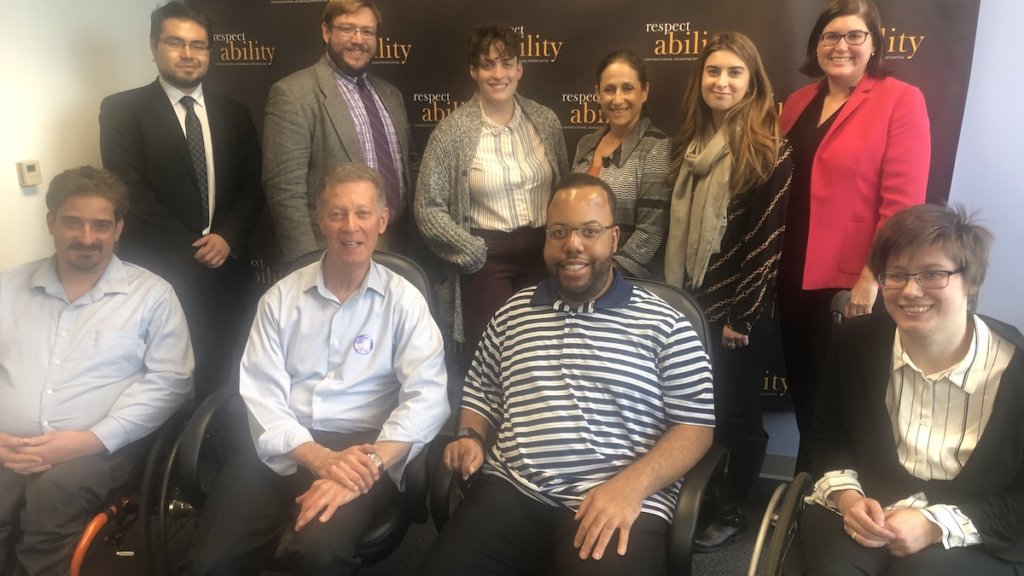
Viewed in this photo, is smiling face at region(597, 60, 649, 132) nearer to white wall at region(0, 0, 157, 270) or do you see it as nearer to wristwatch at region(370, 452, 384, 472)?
wristwatch at region(370, 452, 384, 472)

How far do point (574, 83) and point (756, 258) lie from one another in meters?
1.35

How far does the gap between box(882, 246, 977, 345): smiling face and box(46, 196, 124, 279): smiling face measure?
2228mm

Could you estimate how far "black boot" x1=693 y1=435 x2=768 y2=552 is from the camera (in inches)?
101

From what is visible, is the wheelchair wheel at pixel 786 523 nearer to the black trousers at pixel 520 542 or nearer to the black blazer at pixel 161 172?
the black trousers at pixel 520 542

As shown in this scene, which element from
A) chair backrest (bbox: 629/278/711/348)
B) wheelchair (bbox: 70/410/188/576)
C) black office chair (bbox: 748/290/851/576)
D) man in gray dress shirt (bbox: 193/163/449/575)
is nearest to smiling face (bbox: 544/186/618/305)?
chair backrest (bbox: 629/278/711/348)

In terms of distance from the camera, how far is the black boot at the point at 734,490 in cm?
256

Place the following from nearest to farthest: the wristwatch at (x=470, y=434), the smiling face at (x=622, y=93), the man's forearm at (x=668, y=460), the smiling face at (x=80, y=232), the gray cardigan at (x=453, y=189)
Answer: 1. the man's forearm at (x=668, y=460)
2. the wristwatch at (x=470, y=434)
3. the smiling face at (x=80, y=232)
4. the smiling face at (x=622, y=93)
5. the gray cardigan at (x=453, y=189)

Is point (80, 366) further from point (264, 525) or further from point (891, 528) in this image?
point (891, 528)

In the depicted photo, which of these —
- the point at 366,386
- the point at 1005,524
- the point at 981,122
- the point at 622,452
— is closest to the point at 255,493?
the point at 366,386

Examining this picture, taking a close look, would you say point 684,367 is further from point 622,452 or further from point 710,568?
point 710,568

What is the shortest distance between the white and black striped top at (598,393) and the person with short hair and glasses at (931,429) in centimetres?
39

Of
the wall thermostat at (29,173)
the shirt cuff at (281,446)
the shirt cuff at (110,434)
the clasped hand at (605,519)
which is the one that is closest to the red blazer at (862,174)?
the clasped hand at (605,519)

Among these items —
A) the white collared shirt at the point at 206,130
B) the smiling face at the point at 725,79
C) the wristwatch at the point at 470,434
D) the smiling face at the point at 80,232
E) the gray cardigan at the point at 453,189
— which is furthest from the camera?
the white collared shirt at the point at 206,130

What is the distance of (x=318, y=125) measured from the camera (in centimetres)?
276
